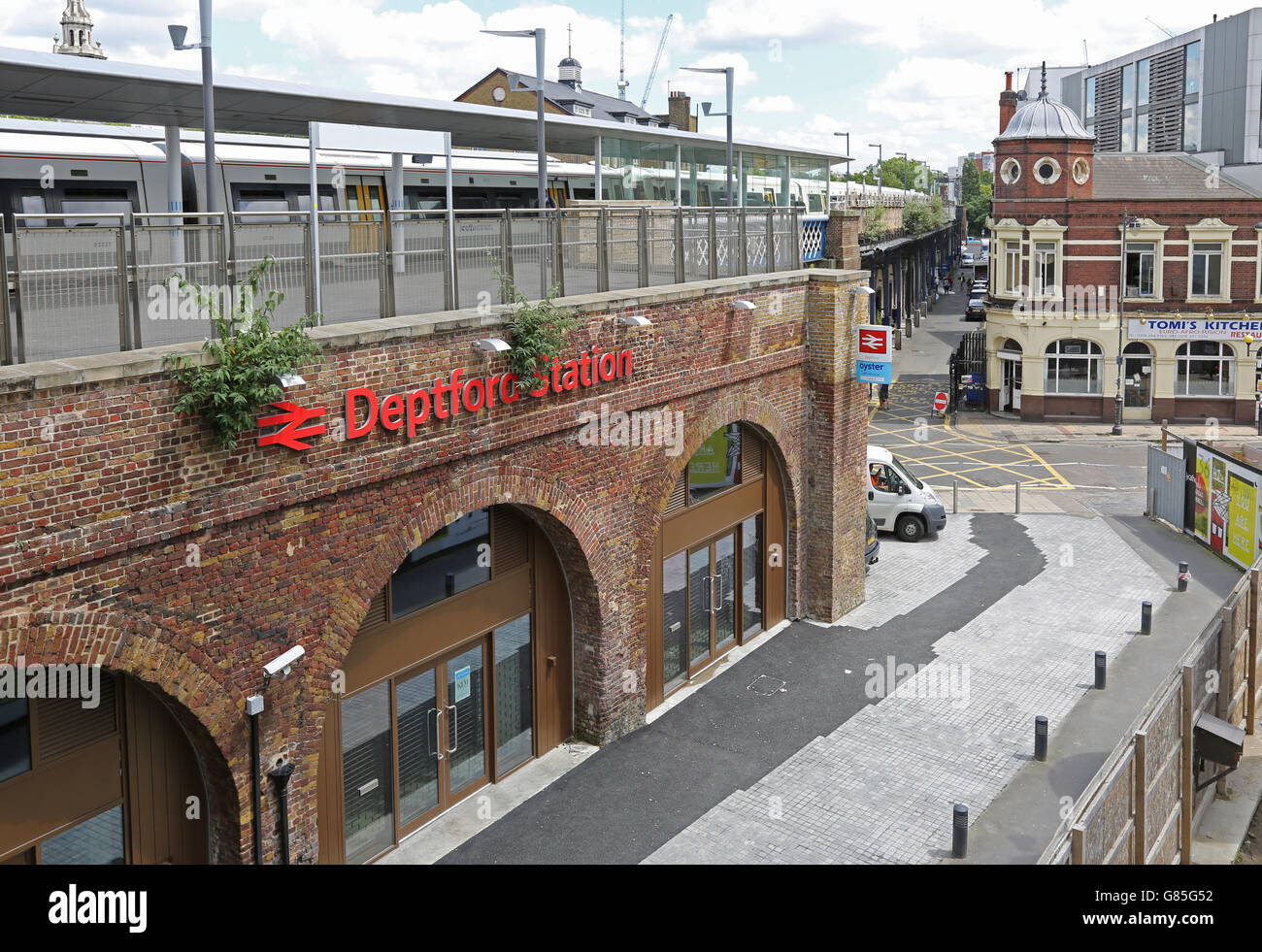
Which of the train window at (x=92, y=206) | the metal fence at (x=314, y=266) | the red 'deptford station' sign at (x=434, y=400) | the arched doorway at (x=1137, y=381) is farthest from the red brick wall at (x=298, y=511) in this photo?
the arched doorway at (x=1137, y=381)

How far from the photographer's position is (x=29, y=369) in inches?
323

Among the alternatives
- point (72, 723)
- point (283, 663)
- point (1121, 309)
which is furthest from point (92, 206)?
point (1121, 309)

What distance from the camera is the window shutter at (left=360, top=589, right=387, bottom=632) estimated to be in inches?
467

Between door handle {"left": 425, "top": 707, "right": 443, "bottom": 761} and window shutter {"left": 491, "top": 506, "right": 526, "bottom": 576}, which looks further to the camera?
window shutter {"left": 491, "top": 506, "right": 526, "bottom": 576}

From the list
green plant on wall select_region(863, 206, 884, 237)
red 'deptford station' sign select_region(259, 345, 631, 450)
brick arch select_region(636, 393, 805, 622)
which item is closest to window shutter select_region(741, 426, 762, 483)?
brick arch select_region(636, 393, 805, 622)

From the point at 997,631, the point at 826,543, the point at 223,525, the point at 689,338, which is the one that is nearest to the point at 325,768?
the point at 223,525

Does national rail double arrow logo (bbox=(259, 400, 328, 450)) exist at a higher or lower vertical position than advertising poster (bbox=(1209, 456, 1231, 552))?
higher

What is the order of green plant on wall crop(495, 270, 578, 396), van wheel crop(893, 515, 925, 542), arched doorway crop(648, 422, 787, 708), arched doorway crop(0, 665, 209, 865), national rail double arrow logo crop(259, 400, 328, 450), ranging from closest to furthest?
arched doorway crop(0, 665, 209, 865), national rail double arrow logo crop(259, 400, 328, 450), green plant on wall crop(495, 270, 578, 396), arched doorway crop(648, 422, 787, 708), van wheel crop(893, 515, 925, 542)

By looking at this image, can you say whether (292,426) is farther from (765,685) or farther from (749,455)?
(749,455)

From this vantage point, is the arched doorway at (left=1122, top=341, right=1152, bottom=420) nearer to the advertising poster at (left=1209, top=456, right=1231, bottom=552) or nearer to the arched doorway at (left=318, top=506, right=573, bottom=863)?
the advertising poster at (left=1209, top=456, right=1231, bottom=552)

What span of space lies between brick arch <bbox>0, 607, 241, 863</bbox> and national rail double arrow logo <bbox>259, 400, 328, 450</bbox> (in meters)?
1.85

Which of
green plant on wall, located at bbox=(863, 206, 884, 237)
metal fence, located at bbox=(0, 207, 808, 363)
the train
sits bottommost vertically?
metal fence, located at bbox=(0, 207, 808, 363)

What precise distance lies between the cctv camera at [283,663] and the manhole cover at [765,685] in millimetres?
8234

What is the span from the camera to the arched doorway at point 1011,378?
41.7 m
